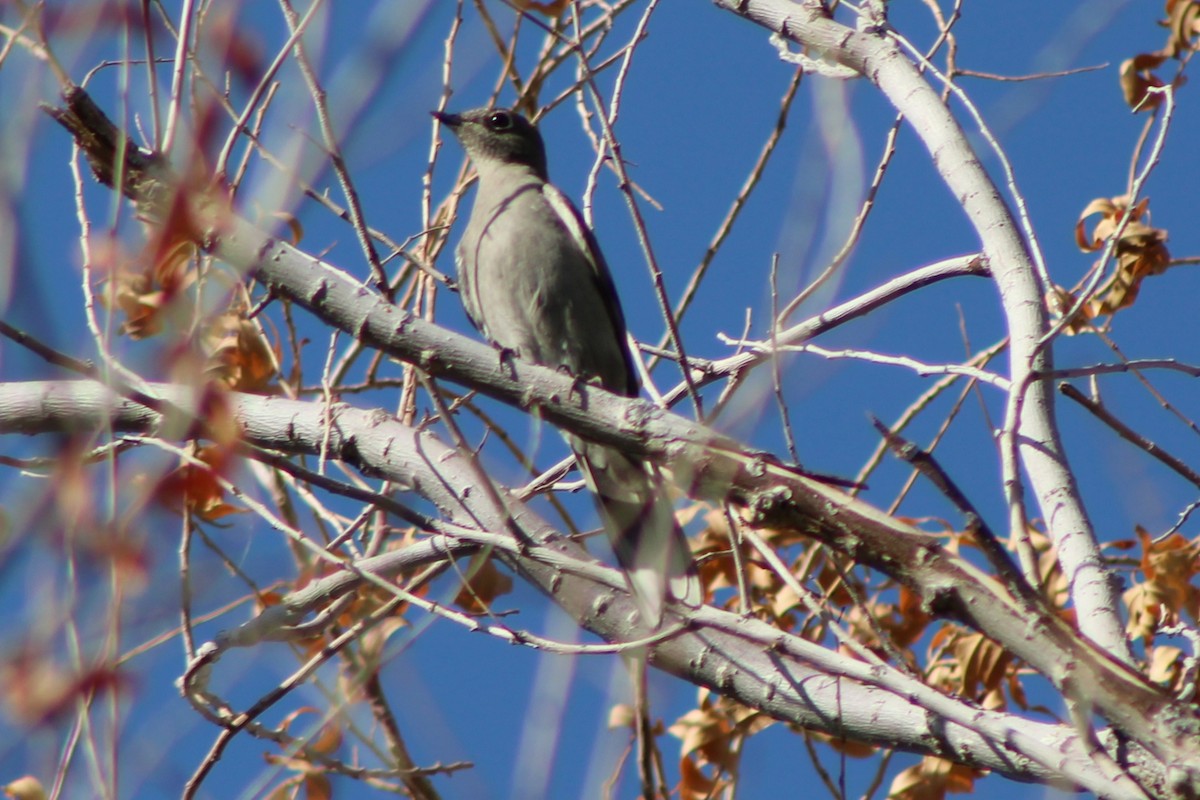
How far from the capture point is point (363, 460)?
13.1 ft

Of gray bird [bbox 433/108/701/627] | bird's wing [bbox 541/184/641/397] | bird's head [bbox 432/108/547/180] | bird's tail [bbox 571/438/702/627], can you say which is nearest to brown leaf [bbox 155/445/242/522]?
bird's tail [bbox 571/438/702/627]

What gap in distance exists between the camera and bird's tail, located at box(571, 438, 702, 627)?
15.3 feet

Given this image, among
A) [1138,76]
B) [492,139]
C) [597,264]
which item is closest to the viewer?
[1138,76]

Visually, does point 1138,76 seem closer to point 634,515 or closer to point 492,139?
point 634,515

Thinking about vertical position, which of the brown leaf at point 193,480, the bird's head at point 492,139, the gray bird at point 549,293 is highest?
the bird's head at point 492,139

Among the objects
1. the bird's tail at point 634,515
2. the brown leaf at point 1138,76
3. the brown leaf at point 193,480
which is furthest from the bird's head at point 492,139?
the brown leaf at point 193,480

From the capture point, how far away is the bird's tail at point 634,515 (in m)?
4.66

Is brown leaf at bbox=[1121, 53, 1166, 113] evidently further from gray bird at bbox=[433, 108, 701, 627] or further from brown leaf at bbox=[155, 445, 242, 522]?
brown leaf at bbox=[155, 445, 242, 522]

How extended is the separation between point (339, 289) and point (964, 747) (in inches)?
71.5

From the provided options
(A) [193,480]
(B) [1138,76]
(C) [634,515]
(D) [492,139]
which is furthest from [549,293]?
(A) [193,480]

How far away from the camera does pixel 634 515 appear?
561 cm

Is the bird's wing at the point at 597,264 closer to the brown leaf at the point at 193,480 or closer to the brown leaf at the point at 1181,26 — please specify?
the brown leaf at the point at 1181,26

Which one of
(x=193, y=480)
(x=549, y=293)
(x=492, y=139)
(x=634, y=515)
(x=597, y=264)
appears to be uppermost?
(x=492, y=139)

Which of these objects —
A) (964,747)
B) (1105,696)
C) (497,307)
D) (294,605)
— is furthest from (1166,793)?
(497,307)
